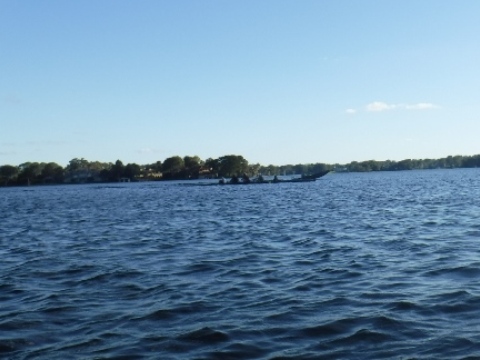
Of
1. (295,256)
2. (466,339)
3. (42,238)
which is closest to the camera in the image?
(466,339)

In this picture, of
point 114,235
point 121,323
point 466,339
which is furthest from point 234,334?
point 114,235

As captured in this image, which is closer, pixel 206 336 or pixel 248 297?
pixel 206 336

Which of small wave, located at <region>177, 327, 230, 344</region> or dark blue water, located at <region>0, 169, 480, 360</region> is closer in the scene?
dark blue water, located at <region>0, 169, 480, 360</region>

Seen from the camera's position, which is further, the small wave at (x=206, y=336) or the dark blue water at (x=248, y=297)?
the small wave at (x=206, y=336)

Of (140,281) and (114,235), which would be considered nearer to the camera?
(140,281)

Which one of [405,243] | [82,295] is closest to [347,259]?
[405,243]

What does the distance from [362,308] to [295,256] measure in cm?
839

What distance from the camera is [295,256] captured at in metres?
21.7

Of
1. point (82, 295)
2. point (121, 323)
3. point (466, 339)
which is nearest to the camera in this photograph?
point (466, 339)

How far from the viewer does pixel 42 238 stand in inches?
1248

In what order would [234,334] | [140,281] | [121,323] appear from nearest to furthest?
[234,334] < [121,323] < [140,281]

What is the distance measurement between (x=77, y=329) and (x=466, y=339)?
25.1 feet

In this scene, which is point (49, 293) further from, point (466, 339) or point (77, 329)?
point (466, 339)

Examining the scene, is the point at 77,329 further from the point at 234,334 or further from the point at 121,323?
the point at 234,334
